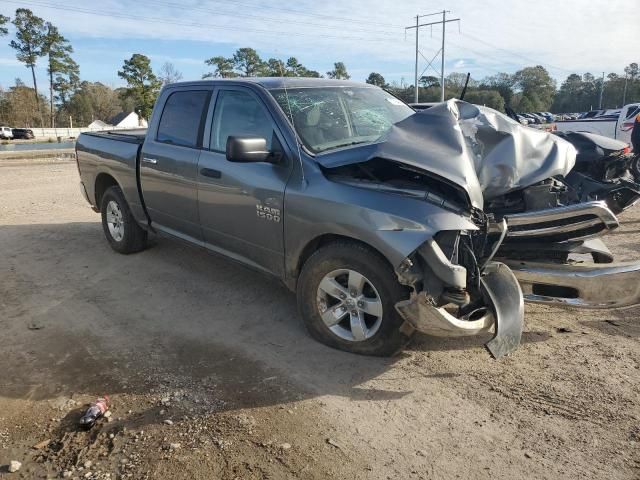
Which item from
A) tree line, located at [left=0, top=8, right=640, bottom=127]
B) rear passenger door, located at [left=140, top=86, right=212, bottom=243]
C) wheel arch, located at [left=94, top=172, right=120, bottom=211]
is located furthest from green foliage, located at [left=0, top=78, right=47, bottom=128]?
rear passenger door, located at [left=140, top=86, right=212, bottom=243]

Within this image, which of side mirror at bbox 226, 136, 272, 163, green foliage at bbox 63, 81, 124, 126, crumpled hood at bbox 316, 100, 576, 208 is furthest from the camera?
green foliage at bbox 63, 81, 124, 126

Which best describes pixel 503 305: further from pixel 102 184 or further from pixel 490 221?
pixel 102 184

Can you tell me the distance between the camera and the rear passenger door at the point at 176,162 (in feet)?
15.7

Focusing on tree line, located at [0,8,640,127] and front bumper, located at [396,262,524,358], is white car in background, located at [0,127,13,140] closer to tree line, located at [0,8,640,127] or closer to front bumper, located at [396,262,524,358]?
tree line, located at [0,8,640,127]

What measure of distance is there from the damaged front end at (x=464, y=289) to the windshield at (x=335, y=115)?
129 cm

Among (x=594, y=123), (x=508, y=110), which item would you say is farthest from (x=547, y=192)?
(x=594, y=123)

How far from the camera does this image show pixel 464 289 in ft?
10.5

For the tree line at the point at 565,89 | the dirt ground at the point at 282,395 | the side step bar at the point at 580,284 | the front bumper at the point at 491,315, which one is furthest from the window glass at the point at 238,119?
the tree line at the point at 565,89

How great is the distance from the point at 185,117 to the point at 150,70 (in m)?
68.0

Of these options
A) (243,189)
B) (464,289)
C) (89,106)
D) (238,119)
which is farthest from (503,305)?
(89,106)

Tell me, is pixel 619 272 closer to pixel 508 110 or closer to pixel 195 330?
pixel 508 110

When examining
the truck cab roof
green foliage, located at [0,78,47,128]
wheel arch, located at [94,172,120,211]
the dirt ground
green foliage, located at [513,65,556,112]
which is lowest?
the dirt ground

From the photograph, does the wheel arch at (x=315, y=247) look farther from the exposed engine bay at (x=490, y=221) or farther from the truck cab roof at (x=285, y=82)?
the truck cab roof at (x=285, y=82)

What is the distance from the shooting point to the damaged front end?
10.1 feet
